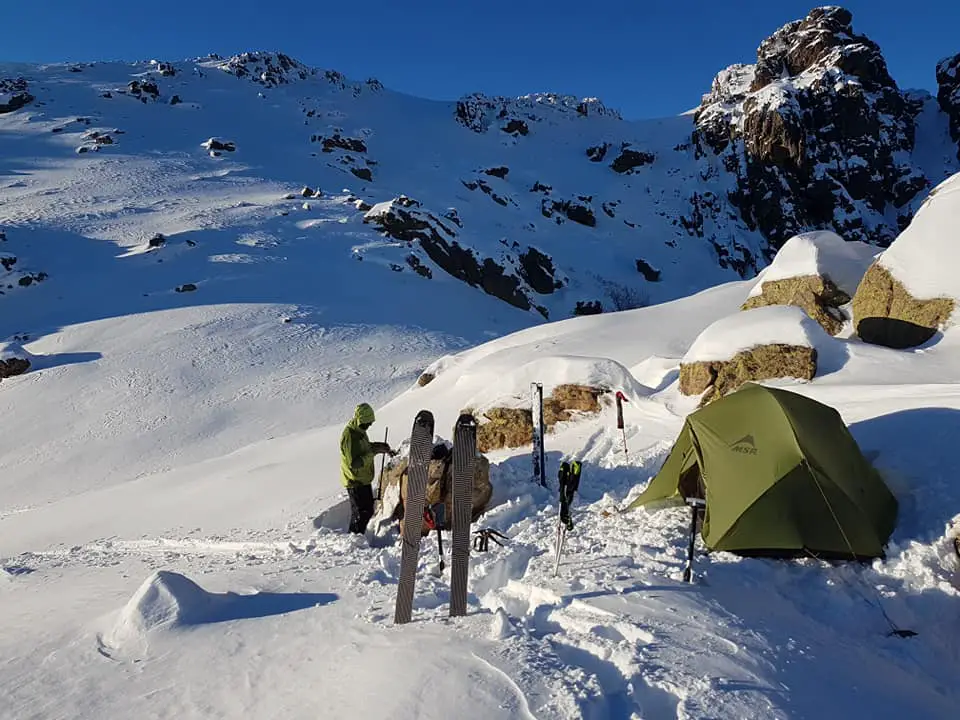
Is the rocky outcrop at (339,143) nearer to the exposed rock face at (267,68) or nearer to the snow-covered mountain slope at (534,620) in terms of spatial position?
the exposed rock face at (267,68)

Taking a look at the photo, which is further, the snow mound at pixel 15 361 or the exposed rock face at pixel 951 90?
Result: the exposed rock face at pixel 951 90

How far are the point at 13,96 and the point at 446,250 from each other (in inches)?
2414

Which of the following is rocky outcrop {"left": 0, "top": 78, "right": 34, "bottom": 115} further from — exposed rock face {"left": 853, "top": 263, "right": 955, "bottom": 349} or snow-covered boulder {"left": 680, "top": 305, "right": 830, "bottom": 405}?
exposed rock face {"left": 853, "top": 263, "right": 955, "bottom": 349}

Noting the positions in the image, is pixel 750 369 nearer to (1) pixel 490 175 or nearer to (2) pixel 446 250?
(2) pixel 446 250

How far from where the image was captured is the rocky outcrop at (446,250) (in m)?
40.6

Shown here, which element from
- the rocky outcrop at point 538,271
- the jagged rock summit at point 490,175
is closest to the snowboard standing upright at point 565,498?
the jagged rock summit at point 490,175

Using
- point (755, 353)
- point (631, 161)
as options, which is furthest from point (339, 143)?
point (755, 353)

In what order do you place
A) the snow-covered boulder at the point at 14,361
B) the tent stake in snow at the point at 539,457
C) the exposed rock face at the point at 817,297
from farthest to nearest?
the snow-covered boulder at the point at 14,361, the exposed rock face at the point at 817,297, the tent stake in snow at the point at 539,457

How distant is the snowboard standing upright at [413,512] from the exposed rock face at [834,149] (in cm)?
6842

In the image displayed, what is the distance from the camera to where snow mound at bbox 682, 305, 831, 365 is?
9.44 metres

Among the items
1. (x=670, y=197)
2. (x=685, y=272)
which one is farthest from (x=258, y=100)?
(x=685, y=272)

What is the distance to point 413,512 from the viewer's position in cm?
489

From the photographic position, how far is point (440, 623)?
439 centimetres

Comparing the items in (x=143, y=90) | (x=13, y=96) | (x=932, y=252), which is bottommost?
(x=932, y=252)
